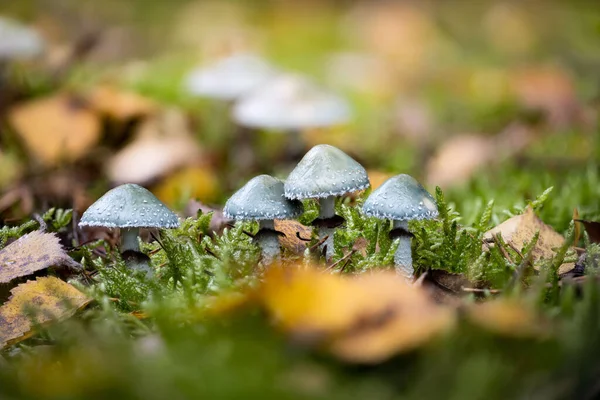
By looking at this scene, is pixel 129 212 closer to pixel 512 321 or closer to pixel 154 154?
pixel 512 321

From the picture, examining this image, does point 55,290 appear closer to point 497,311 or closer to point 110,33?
point 497,311

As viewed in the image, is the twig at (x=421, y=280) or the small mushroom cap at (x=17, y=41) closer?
the twig at (x=421, y=280)

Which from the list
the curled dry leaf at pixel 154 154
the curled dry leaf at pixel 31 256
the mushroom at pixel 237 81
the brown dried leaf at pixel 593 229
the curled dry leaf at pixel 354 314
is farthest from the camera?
the mushroom at pixel 237 81

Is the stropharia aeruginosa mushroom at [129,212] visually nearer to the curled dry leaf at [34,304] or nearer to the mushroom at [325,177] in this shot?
the curled dry leaf at [34,304]

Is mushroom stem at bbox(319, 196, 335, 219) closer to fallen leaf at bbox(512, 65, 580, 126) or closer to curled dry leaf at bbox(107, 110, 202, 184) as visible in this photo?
curled dry leaf at bbox(107, 110, 202, 184)

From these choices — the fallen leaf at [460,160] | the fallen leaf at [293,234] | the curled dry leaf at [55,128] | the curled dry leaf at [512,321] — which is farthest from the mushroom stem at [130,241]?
the fallen leaf at [460,160]

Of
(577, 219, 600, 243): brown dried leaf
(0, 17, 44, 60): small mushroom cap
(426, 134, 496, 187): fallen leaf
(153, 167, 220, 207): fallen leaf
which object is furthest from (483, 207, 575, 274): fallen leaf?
(0, 17, 44, 60): small mushroom cap
